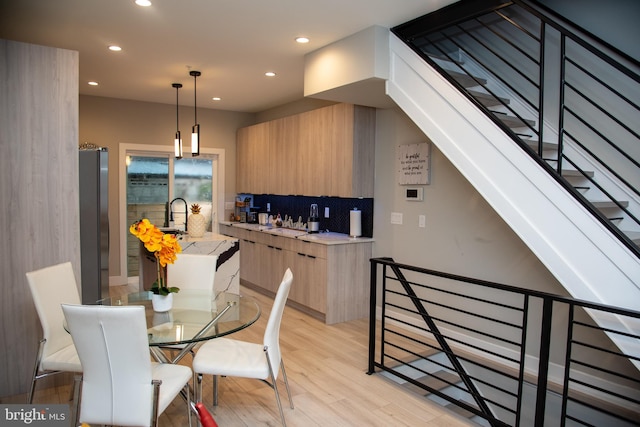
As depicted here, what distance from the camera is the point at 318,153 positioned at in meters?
5.33

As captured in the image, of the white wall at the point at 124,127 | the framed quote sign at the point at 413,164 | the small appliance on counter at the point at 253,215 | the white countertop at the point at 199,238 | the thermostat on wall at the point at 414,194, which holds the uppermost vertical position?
the white wall at the point at 124,127

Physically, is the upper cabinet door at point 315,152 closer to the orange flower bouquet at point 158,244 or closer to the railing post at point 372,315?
the railing post at point 372,315

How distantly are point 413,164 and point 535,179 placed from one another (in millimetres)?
1955

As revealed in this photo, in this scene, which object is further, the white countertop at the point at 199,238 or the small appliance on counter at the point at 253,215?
the small appliance on counter at the point at 253,215

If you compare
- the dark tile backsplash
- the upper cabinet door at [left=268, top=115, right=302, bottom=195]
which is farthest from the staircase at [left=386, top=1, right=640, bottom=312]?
the upper cabinet door at [left=268, top=115, right=302, bottom=195]

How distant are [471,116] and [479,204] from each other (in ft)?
3.79

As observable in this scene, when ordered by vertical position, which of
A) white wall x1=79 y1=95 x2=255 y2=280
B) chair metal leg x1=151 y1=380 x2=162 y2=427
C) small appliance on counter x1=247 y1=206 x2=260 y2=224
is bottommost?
chair metal leg x1=151 y1=380 x2=162 y2=427

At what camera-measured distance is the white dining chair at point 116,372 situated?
203 centimetres

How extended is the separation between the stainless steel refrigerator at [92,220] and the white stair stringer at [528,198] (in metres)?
2.56

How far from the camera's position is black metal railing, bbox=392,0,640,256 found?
9.18 ft

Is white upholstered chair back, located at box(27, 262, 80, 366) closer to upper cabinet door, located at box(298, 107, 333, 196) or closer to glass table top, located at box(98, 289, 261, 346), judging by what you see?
glass table top, located at box(98, 289, 261, 346)

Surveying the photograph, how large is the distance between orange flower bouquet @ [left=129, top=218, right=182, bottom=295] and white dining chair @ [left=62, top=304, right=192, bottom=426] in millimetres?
653

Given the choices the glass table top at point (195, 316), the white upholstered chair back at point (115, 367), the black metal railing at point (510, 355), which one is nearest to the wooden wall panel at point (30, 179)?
the glass table top at point (195, 316)

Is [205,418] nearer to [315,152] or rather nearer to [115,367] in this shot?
[115,367]
